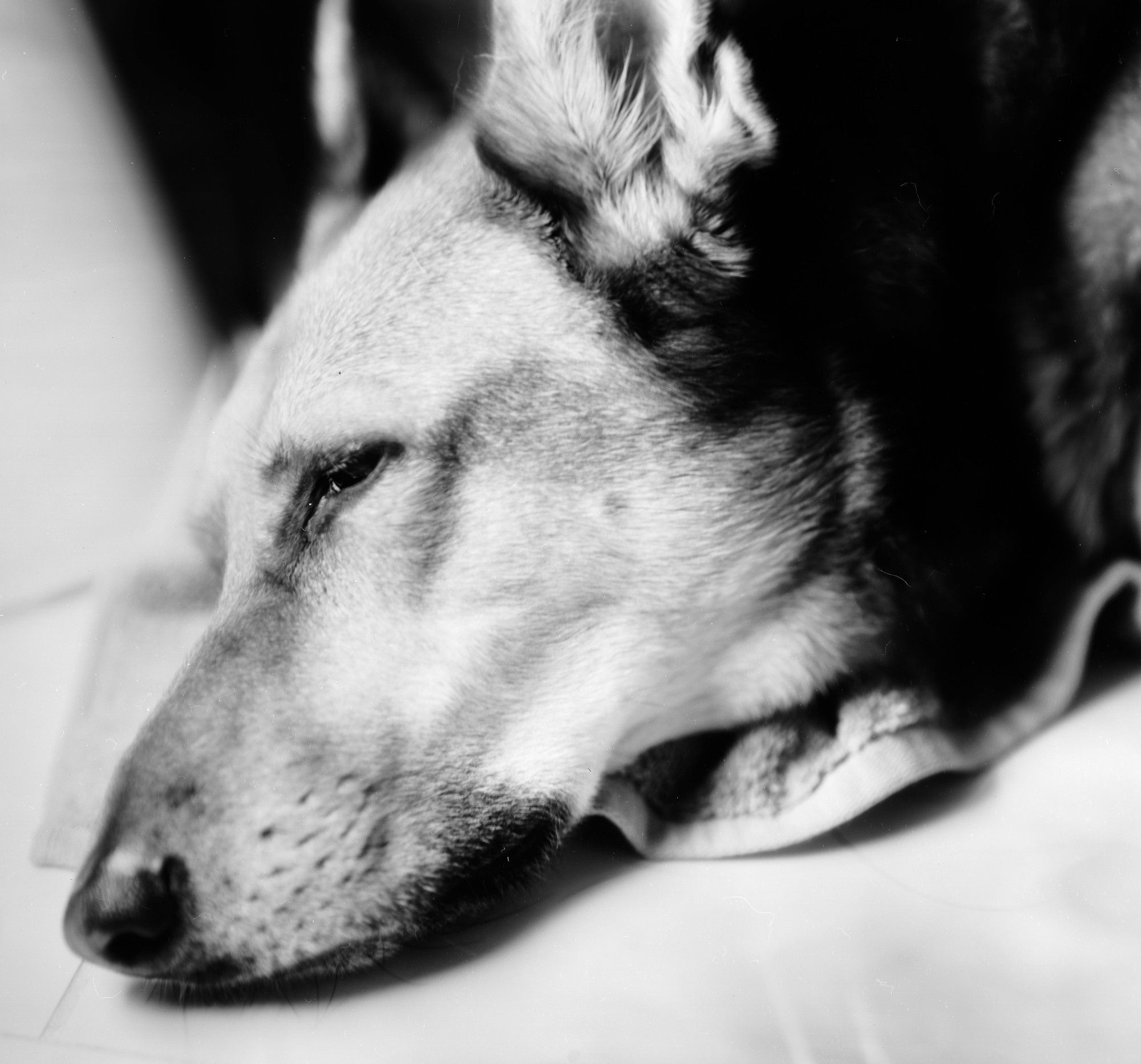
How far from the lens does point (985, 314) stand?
920mm

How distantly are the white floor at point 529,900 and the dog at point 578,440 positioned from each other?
0.06 metres

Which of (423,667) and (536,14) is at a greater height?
(536,14)

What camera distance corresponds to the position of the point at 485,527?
790mm

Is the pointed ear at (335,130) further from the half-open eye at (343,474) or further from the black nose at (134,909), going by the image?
the black nose at (134,909)

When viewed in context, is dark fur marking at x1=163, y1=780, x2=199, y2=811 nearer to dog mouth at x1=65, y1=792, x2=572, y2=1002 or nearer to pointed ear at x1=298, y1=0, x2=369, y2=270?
dog mouth at x1=65, y1=792, x2=572, y2=1002

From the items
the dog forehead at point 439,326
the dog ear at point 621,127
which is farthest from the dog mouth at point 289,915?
the dog ear at point 621,127

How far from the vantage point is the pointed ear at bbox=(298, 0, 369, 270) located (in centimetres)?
88

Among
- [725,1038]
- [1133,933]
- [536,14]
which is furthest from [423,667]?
[1133,933]

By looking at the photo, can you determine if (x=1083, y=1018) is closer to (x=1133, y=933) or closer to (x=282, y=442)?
(x=1133, y=933)

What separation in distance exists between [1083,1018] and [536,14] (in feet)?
2.94

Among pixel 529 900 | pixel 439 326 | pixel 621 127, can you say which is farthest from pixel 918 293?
pixel 529 900

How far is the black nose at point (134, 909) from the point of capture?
76 centimetres

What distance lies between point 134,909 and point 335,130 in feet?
2.26

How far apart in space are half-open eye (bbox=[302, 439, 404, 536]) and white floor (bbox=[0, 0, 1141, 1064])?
0.57 feet
